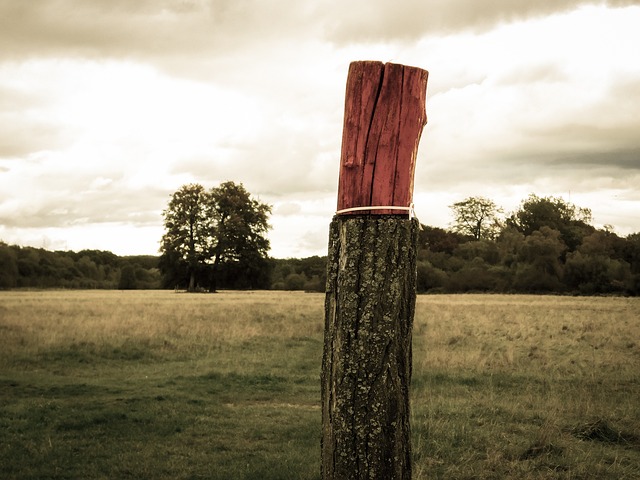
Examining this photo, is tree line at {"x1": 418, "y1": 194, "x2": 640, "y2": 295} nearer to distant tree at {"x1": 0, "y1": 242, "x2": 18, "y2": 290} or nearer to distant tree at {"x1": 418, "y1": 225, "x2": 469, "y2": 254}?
distant tree at {"x1": 418, "y1": 225, "x2": 469, "y2": 254}

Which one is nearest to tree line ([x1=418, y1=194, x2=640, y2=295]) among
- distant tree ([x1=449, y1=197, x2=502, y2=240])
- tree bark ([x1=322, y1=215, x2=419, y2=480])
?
distant tree ([x1=449, y1=197, x2=502, y2=240])

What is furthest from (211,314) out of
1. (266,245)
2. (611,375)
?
(266,245)

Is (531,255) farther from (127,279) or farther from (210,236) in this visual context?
(127,279)

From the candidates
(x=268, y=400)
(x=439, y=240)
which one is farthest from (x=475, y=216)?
(x=268, y=400)

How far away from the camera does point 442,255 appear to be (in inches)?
2682

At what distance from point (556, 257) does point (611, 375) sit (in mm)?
45114

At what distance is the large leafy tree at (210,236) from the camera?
212 ft

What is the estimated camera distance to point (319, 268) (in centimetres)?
7912

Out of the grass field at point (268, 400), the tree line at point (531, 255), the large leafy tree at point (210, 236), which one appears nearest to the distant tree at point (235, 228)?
the large leafy tree at point (210, 236)

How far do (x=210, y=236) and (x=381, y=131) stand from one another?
63.6m

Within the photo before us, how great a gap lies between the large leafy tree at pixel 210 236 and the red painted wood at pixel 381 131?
61522 mm

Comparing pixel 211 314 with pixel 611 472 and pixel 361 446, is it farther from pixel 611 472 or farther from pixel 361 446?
pixel 361 446

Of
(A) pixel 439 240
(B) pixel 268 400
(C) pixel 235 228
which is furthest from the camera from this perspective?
(A) pixel 439 240

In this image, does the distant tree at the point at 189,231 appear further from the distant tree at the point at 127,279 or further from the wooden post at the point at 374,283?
the wooden post at the point at 374,283
